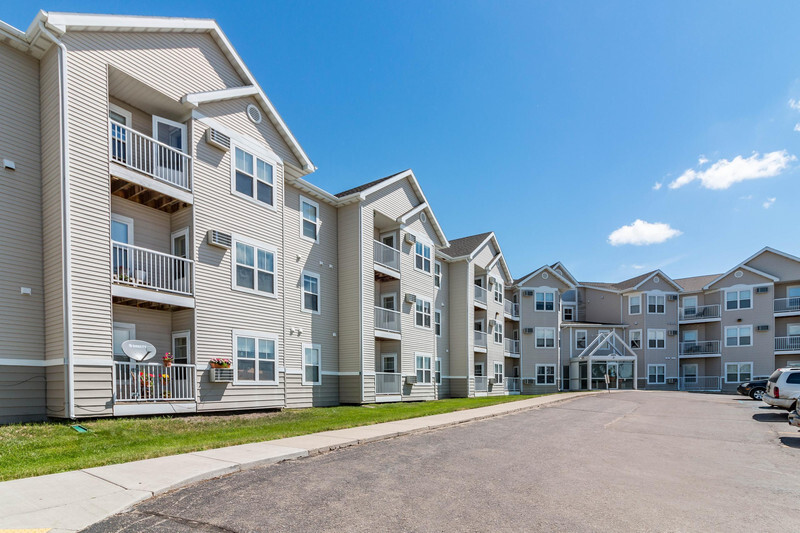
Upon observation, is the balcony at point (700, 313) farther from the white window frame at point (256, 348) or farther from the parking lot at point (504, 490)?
the white window frame at point (256, 348)

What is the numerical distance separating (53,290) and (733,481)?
15.0 meters

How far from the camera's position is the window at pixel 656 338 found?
4591 centimetres

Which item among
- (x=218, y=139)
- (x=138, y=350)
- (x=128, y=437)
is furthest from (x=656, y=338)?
(x=128, y=437)

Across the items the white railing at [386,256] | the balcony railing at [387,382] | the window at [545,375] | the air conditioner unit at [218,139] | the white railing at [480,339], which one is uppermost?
the air conditioner unit at [218,139]

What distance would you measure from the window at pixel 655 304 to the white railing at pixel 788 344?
899 cm

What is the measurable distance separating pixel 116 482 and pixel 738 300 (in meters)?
50.2

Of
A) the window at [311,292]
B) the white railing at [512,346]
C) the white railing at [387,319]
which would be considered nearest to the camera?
the window at [311,292]

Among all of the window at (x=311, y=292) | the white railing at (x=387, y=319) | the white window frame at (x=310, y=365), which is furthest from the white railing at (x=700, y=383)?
the window at (x=311, y=292)

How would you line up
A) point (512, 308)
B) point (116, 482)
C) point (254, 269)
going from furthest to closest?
point (512, 308)
point (254, 269)
point (116, 482)

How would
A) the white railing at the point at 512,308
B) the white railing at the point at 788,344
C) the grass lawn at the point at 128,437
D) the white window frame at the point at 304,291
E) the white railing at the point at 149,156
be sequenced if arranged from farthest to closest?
1. the white railing at the point at 512,308
2. the white railing at the point at 788,344
3. the white window frame at the point at 304,291
4. the white railing at the point at 149,156
5. the grass lawn at the point at 128,437

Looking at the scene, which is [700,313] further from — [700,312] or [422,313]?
[422,313]

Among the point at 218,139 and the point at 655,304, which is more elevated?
the point at 218,139

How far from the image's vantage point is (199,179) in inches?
612

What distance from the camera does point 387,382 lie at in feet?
77.5
